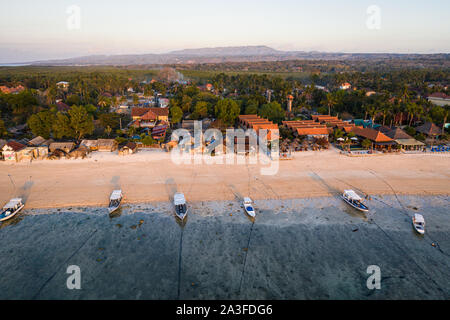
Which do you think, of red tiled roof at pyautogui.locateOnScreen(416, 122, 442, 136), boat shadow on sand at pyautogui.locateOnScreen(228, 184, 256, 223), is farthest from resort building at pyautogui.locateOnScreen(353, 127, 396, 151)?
boat shadow on sand at pyautogui.locateOnScreen(228, 184, 256, 223)

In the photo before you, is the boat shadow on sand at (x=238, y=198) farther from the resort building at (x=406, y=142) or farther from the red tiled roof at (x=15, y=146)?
the red tiled roof at (x=15, y=146)

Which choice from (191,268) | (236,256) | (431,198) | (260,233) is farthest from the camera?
(431,198)

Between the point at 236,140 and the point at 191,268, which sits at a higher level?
the point at 236,140

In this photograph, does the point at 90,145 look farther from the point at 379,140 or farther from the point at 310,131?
the point at 379,140
